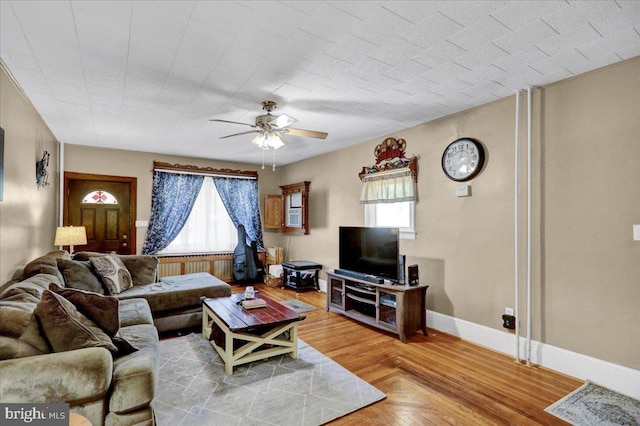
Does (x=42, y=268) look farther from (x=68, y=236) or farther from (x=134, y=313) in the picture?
(x=68, y=236)

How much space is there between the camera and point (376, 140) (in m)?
4.72

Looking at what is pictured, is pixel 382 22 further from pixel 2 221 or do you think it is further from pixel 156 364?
pixel 2 221

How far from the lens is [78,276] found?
3324mm

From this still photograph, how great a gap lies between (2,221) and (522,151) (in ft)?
14.9

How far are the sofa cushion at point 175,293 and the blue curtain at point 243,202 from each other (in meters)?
2.64

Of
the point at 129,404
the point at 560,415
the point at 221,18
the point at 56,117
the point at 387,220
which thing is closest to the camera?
the point at 129,404

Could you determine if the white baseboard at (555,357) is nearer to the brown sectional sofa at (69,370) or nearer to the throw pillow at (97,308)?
the brown sectional sofa at (69,370)

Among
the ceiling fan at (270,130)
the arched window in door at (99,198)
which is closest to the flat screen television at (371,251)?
the ceiling fan at (270,130)

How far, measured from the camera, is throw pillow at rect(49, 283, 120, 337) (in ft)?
6.63

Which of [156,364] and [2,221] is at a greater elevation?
[2,221]

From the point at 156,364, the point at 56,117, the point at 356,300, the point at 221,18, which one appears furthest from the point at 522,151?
the point at 56,117

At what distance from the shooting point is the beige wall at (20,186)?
2615mm

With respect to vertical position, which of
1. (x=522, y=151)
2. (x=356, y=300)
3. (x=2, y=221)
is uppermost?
(x=522, y=151)

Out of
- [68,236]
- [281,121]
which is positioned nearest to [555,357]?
[281,121]
